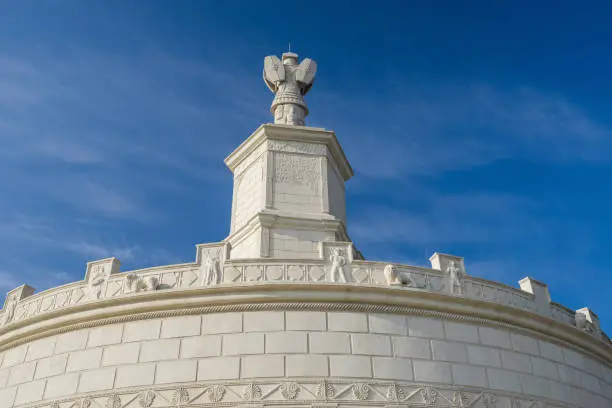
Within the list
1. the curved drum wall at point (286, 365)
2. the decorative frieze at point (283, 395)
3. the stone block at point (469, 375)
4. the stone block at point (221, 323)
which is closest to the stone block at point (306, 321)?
the curved drum wall at point (286, 365)

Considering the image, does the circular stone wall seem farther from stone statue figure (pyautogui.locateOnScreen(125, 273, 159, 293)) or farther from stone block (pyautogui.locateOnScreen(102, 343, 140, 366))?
stone statue figure (pyautogui.locateOnScreen(125, 273, 159, 293))

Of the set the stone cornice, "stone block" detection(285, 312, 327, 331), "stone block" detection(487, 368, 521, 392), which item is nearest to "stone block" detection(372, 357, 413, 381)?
the stone cornice

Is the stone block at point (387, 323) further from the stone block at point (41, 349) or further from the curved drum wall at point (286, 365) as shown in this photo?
the stone block at point (41, 349)

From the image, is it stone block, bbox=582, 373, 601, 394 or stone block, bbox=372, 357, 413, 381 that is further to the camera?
stone block, bbox=582, 373, 601, 394

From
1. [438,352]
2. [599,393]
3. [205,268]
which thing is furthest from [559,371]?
[205,268]

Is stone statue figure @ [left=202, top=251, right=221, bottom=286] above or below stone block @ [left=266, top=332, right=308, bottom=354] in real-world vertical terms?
above

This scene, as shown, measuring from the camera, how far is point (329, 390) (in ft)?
47.7

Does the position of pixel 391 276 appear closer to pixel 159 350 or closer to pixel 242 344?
pixel 242 344

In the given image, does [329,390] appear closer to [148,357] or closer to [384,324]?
[384,324]

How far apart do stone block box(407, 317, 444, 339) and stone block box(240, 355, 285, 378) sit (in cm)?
374

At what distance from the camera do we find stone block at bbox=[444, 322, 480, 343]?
53.8 ft

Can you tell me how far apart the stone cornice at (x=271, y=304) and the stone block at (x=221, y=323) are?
0.17 m

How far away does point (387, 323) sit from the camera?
16078mm

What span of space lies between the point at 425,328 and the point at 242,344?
507cm
